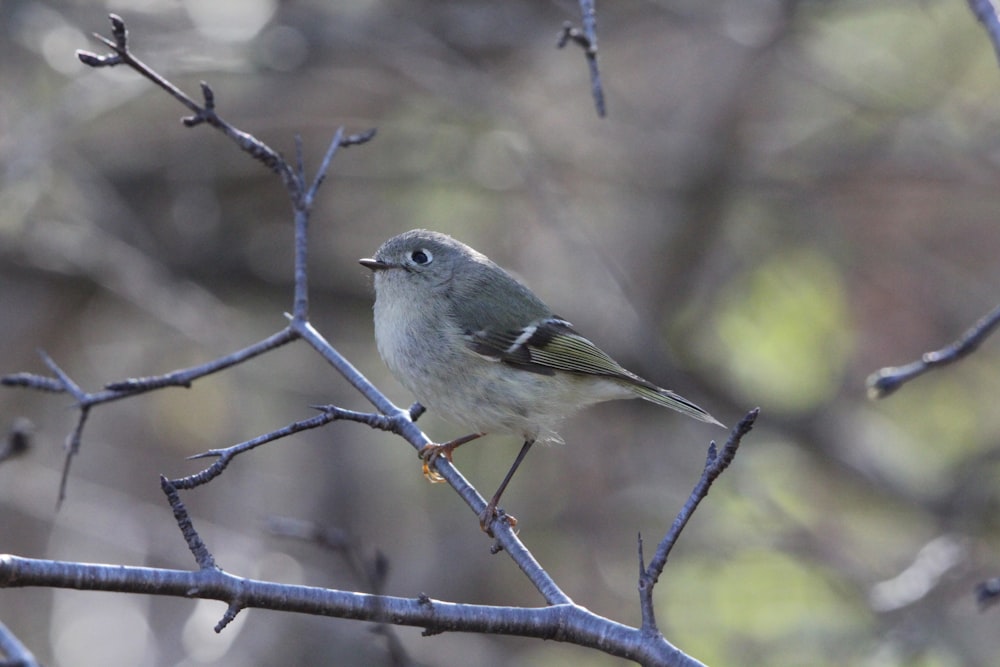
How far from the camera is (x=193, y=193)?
5066 millimetres

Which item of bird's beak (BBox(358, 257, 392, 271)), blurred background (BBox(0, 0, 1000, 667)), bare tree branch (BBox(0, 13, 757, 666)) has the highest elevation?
bare tree branch (BBox(0, 13, 757, 666))

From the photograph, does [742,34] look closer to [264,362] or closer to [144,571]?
[264,362]

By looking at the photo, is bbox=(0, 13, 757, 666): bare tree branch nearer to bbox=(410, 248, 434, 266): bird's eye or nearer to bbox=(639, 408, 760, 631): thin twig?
bbox=(639, 408, 760, 631): thin twig

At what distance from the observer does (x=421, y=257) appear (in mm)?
3100

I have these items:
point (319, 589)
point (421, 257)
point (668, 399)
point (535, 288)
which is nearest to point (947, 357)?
point (319, 589)

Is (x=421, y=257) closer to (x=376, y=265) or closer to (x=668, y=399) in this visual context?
(x=376, y=265)

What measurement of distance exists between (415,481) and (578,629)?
385 cm

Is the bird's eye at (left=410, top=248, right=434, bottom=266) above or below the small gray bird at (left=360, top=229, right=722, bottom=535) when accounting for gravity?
above

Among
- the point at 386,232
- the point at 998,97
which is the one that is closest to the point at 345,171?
the point at 386,232

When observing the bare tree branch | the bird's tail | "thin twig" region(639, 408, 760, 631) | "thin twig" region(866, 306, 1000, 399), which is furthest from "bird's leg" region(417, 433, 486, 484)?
"thin twig" region(866, 306, 1000, 399)

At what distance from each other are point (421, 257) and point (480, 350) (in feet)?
1.27

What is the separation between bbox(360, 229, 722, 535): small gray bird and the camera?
278 cm

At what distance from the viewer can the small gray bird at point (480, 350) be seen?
109 inches

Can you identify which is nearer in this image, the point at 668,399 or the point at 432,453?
the point at 432,453
